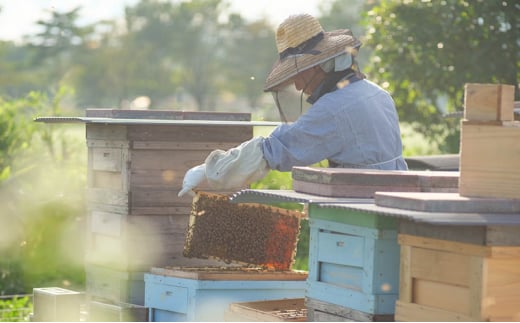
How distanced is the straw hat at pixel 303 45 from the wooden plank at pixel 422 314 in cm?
146

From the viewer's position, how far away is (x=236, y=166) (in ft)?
14.7

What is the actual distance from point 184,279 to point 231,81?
65.0m

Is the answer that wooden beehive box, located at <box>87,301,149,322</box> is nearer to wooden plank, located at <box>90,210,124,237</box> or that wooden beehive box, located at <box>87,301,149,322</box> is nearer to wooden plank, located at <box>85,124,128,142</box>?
wooden plank, located at <box>90,210,124,237</box>

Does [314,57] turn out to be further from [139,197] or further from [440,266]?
[440,266]

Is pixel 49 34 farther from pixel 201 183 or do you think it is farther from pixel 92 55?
pixel 201 183

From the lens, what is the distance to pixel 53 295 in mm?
4074

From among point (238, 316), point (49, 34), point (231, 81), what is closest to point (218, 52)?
point (231, 81)

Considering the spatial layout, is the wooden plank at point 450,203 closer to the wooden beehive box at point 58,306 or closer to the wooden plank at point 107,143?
the wooden beehive box at point 58,306

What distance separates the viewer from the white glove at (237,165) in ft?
14.6

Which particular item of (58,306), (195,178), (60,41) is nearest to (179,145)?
(195,178)

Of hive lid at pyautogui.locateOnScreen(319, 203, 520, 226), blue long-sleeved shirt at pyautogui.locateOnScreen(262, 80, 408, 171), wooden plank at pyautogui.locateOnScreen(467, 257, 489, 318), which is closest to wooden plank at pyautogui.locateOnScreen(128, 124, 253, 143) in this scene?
blue long-sleeved shirt at pyautogui.locateOnScreen(262, 80, 408, 171)

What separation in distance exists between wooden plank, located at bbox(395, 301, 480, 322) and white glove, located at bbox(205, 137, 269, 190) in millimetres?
1256

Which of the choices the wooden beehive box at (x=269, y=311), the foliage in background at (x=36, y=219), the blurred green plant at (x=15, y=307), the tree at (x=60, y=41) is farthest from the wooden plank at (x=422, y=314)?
the tree at (x=60, y=41)

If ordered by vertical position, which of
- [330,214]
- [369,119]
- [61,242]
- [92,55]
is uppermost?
[92,55]
